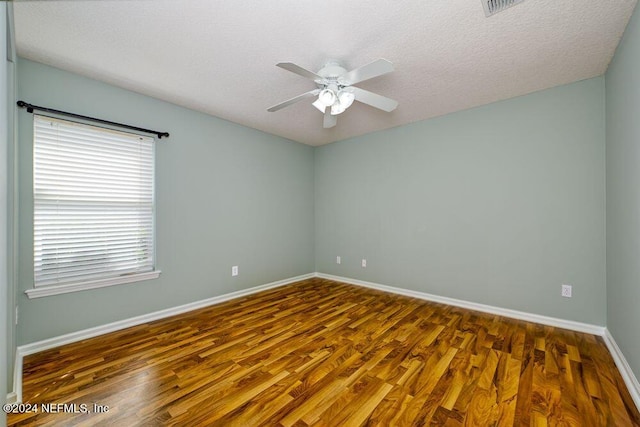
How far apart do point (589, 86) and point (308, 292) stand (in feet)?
12.7

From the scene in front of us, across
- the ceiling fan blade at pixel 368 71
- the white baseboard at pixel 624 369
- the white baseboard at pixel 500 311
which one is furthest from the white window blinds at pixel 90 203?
the white baseboard at pixel 624 369

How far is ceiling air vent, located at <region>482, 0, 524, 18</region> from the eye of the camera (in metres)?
1.64

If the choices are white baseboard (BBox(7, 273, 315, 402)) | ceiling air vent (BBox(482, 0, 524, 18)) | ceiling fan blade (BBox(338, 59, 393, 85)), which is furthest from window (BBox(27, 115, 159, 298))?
ceiling air vent (BBox(482, 0, 524, 18))

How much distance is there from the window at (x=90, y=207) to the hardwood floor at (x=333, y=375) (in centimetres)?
65

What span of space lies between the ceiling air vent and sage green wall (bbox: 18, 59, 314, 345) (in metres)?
3.03

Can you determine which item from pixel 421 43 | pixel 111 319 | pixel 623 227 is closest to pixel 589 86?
pixel 623 227

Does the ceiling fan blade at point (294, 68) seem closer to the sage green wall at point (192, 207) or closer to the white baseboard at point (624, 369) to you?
the sage green wall at point (192, 207)

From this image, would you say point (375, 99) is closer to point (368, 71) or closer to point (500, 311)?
point (368, 71)

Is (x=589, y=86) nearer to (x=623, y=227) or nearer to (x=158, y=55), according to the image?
(x=623, y=227)

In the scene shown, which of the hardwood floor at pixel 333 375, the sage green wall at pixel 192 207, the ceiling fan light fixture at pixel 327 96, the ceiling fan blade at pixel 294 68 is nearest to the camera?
the hardwood floor at pixel 333 375

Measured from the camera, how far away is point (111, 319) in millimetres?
2635

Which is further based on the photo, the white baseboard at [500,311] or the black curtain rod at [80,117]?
the white baseboard at [500,311]

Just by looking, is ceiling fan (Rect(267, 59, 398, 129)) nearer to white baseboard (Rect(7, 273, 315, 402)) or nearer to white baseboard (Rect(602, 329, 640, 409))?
white baseboard (Rect(602, 329, 640, 409))

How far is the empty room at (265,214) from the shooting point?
168 cm
